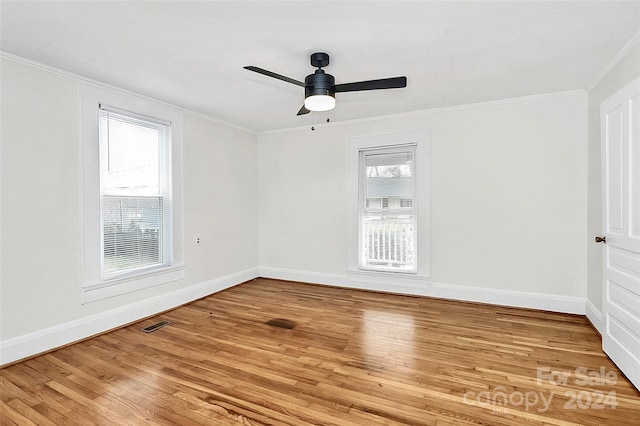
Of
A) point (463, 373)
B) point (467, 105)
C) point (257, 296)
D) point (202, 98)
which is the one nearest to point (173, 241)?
point (257, 296)

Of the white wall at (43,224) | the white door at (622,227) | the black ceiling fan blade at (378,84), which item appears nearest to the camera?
the white door at (622,227)

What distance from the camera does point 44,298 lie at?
284 centimetres

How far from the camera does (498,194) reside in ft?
13.0

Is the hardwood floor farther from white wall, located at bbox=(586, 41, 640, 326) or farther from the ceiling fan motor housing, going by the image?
the ceiling fan motor housing

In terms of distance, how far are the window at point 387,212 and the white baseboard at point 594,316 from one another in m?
1.93

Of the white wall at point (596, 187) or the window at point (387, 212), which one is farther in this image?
the window at point (387, 212)

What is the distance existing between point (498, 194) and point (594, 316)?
1.59 m

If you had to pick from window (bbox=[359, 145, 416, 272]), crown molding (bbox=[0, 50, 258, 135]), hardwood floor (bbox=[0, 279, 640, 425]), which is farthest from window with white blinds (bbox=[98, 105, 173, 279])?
window (bbox=[359, 145, 416, 272])

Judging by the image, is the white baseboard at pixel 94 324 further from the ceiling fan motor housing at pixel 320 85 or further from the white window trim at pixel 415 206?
the ceiling fan motor housing at pixel 320 85

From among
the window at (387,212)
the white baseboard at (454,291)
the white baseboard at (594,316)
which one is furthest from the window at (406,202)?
the white baseboard at (594,316)

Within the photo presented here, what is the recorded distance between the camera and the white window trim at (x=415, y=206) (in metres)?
4.34

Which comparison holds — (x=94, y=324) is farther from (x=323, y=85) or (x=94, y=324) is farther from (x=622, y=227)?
(x=622, y=227)

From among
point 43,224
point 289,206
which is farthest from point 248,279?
point 43,224

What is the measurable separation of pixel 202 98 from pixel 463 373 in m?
3.83
